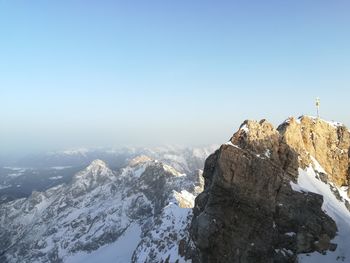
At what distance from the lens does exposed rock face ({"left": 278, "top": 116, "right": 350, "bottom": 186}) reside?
87312mm

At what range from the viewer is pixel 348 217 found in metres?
76.4

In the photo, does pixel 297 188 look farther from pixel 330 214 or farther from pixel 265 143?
pixel 265 143

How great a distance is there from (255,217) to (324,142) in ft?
107

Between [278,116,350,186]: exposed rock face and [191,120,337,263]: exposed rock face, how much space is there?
15.0 metres

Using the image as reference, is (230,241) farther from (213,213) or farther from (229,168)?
(229,168)

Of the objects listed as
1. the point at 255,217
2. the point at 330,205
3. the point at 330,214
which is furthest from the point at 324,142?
the point at 255,217

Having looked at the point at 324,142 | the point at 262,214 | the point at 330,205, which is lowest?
the point at 330,205

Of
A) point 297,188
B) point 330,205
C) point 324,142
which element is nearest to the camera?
point 297,188

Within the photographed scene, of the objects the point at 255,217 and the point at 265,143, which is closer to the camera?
the point at 255,217

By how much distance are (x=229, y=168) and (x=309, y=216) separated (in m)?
13.6

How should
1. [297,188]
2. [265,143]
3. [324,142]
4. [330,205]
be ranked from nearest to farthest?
[297,188] → [330,205] → [265,143] → [324,142]

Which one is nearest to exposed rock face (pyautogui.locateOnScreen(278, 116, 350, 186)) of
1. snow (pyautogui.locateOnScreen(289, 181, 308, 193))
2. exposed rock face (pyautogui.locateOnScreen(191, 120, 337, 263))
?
snow (pyautogui.locateOnScreen(289, 181, 308, 193))

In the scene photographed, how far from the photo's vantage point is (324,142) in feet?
311

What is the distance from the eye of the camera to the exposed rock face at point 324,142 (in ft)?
286
